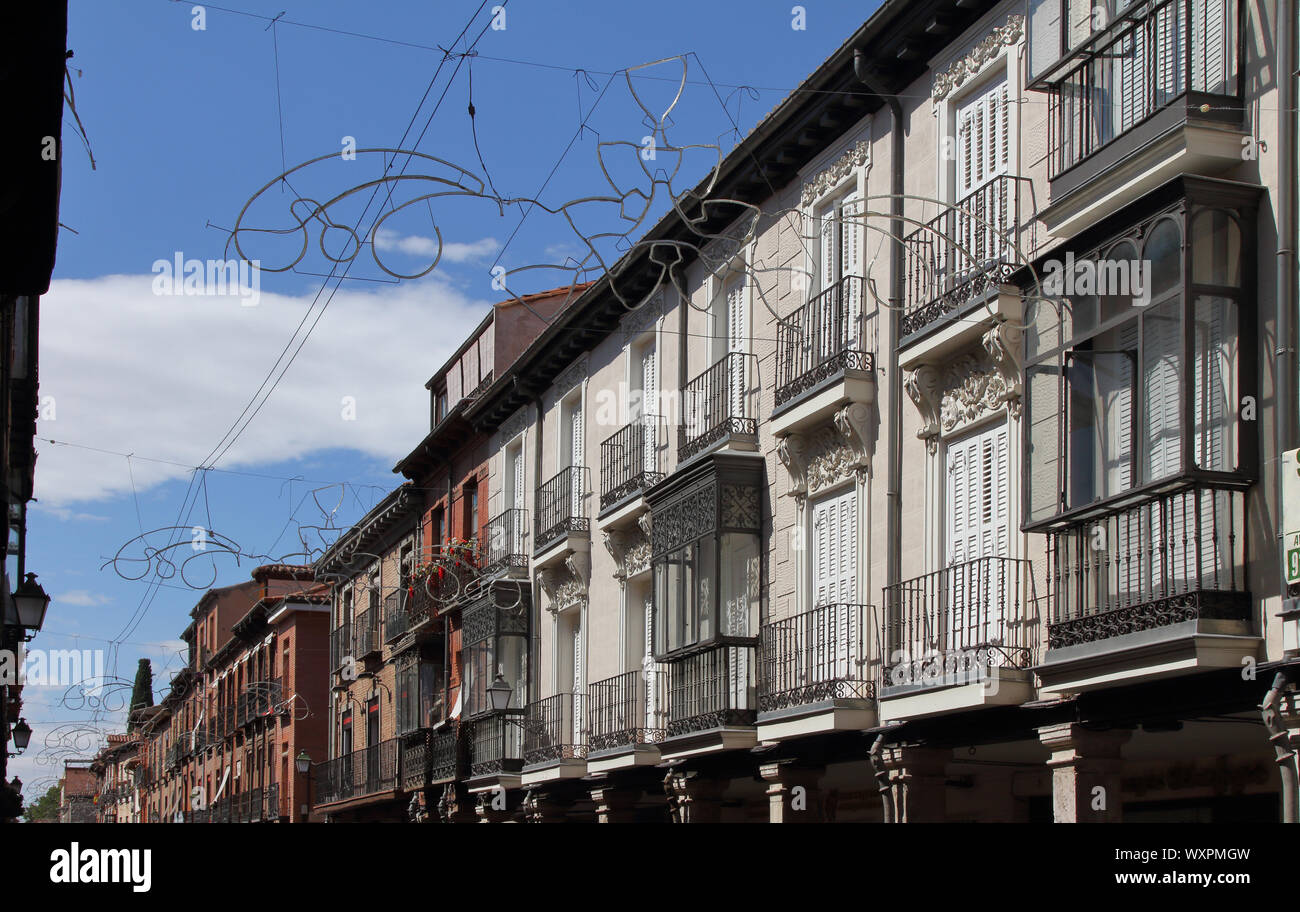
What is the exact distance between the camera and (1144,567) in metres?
10.2

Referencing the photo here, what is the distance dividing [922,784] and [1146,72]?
623cm

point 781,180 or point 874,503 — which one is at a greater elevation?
point 781,180

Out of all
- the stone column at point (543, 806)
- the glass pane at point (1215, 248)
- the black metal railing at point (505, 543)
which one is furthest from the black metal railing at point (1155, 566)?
the black metal railing at point (505, 543)

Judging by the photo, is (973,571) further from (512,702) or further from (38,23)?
(512,702)

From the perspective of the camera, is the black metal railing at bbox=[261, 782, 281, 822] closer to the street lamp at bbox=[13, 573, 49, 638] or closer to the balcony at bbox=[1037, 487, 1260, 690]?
the street lamp at bbox=[13, 573, 49, 638]

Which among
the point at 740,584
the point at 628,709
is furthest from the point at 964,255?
the point at 628,709

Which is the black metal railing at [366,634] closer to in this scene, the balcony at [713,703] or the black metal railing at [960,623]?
the balcony at [713,703]

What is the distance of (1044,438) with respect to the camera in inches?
455

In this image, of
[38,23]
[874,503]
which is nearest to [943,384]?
[874,503]

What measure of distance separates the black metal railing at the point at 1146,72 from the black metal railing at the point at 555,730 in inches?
509

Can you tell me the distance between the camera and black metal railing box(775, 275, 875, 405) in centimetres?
1517

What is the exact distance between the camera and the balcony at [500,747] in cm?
2409

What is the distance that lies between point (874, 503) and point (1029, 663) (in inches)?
126

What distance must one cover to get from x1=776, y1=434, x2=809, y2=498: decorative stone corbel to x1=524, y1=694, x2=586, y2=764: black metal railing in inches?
277
